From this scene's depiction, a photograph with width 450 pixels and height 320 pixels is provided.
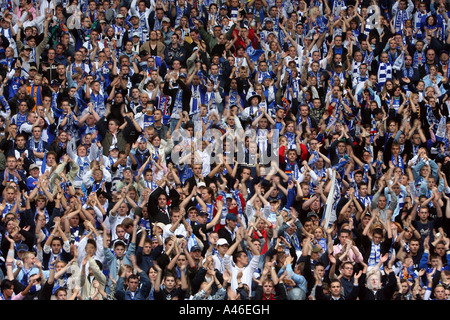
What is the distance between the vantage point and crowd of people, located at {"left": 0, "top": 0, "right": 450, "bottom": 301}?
1756 centimetres

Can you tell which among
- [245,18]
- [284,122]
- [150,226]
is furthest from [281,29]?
[150,226]

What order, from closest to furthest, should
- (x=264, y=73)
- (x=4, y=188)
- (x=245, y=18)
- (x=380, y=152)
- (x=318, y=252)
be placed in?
(x=318, y=252) → (x=4, y=188) → (x=380, y=152) → (x=264, y=73) → (x=245, y=18)

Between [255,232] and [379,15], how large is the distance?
7.79m

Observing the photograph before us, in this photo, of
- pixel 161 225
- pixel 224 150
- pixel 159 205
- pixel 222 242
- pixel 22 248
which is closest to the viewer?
pixel 222 242

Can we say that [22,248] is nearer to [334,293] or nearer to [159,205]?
[159,205]

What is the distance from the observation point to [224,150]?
2094 centimetres

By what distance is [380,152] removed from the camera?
21078 millimetres

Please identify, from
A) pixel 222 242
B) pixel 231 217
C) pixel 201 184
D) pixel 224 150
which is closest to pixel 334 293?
pixel 222 242

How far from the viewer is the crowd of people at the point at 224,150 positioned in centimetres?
1756

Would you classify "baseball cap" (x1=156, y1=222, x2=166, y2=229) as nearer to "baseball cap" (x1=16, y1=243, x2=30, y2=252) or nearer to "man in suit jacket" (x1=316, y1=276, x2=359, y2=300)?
"baseball cap" (x1=16, y1=243, x2=30, y2=252)

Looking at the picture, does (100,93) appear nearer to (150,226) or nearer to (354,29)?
(150,226)

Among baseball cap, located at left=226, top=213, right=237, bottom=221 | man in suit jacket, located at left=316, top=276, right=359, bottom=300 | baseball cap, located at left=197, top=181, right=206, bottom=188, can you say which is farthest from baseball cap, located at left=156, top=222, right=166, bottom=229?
man in suit jacket, located at left=316, top=276, right=359, bottom=300

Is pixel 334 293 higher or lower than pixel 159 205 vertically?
lower

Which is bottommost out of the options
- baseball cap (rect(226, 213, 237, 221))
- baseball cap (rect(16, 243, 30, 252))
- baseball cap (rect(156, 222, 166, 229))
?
baseball cap (rect(16, 243, 30, 252))
